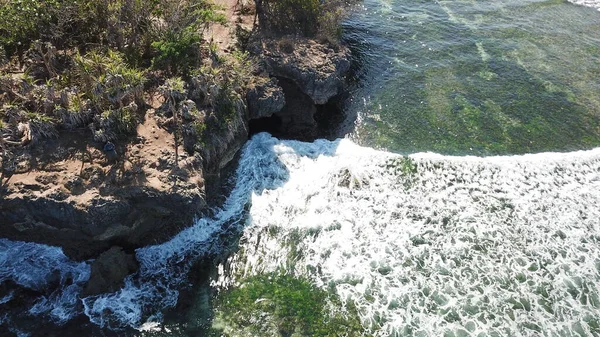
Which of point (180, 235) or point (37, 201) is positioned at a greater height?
point (37, 201)

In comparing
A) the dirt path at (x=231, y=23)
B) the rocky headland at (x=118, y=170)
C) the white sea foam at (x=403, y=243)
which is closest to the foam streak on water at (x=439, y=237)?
the white sea foam at (x=403, y=243)

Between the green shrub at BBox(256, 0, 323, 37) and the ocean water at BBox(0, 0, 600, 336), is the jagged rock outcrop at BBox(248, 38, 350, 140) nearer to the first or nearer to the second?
the green shrub at BBox(256, 0, 323, 37)

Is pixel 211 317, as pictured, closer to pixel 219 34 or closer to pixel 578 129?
pixel 219 34

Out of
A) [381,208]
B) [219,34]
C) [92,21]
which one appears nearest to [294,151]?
[381,208]

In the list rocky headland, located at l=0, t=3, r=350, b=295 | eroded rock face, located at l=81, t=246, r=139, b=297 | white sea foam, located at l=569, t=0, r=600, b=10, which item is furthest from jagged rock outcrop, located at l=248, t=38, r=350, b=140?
white sea foam, located at l=569, t=0, r=600, b=10

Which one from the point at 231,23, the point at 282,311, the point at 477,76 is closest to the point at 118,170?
the point at 282,311

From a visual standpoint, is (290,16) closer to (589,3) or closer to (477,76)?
(477,76)
